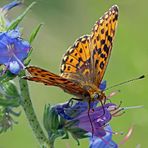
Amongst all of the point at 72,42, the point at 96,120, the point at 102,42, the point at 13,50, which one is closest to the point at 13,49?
the point at 13,50

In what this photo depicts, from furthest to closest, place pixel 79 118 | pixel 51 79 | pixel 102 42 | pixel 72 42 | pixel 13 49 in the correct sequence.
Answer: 1. pixel 72 42
2. pixel 79 118
3. pixel 102 42
4. pixel 13 49
5. pixel 51 79

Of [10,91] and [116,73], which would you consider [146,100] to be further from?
[10,91]

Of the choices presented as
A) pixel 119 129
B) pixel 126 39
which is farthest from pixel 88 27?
pixel 119 129

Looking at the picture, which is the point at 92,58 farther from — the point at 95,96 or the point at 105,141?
the point at 105,141

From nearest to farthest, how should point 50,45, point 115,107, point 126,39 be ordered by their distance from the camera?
point 115,107
point 126,39
point 50,45

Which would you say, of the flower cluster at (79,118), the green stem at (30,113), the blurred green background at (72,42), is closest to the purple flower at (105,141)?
the flower cluster at (79,118)

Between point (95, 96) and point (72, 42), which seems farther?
point (72, 42)
